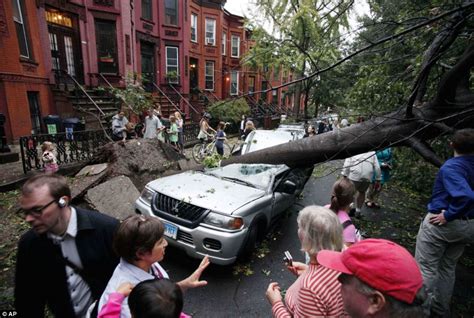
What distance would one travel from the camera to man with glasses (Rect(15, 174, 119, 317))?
169 centimetres

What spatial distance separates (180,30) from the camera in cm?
2008

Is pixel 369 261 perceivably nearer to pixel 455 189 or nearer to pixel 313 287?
pixel 313 287

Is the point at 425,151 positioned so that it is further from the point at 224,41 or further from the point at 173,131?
the point at 224,41

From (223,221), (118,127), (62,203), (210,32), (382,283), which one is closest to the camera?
(382,283)

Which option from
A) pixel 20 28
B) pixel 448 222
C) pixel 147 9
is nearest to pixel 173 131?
pixel 20 28

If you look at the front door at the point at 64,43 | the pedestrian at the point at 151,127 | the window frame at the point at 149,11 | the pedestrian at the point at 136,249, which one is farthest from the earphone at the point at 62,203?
the window frame at the point at 149,11

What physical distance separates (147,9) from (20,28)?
9.86m

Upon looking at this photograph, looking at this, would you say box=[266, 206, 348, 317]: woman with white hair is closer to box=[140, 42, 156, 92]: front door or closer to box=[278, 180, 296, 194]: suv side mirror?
box=[278, 180, 296, 194]: suv side mirror

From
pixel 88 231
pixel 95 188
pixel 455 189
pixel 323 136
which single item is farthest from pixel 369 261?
pixel 95 188

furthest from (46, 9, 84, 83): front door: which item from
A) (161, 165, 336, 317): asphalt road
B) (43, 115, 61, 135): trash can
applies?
(161, 165, 336, 317): asphalt road

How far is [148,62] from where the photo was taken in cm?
1900

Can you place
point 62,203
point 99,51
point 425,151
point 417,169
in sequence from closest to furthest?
point 62,203 < point 425,151 < point 417,169 < point 99,51

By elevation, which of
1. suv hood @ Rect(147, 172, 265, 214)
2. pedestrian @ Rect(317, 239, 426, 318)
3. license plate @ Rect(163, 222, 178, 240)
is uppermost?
pedestrian @ Rect(317, 239, 426, 318)

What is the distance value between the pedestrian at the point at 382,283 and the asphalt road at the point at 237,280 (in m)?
2.42
